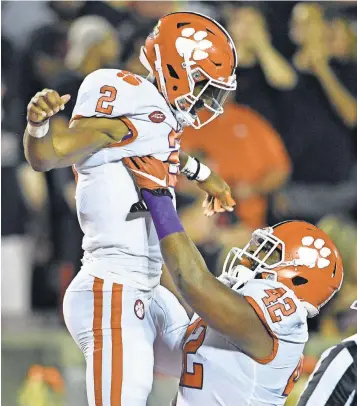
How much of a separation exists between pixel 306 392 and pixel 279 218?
2.07 m

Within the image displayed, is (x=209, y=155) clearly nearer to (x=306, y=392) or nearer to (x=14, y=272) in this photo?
(x=14, y=272)

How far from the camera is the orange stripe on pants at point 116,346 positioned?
2133mm

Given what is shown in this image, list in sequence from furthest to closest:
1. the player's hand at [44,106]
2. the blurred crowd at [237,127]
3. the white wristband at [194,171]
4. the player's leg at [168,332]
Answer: the blurred crowd at [237,127] → the white wristband at [194,171] → the player's leg at [168,332] → the player's hand at [44,106]

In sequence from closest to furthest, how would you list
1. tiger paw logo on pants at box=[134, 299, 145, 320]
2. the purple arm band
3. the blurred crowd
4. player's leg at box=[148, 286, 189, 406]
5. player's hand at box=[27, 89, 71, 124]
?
player's hand at box=[27, 89, 71, 124]
the purple arm band
tiger paw logo on pants at box=[134, 299, 145, 320]
player's leg at box=[148, 286, 189, 406]
the blurred crowd

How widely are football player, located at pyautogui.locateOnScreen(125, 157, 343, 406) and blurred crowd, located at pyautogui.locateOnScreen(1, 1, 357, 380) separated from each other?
1.86m

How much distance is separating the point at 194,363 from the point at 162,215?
0.39 meters

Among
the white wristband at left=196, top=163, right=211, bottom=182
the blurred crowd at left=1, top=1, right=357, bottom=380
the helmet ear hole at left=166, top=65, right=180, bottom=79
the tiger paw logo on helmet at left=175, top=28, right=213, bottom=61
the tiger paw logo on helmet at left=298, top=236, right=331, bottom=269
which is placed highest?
the tiger paw logo on helmet at left=175, top=28, right=213, bottom=61

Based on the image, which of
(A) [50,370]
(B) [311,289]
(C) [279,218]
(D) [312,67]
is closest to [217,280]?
(B) [311,289]

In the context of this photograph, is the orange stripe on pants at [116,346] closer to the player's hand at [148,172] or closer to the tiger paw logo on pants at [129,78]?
the player's hand at [148,172]

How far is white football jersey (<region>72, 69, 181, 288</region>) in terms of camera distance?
2156 millimetres

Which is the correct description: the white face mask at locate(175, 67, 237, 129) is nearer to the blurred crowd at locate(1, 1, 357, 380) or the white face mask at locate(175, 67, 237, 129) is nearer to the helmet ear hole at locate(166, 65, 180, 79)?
the helmet ear hole at locate(166, 65, 180, 79)

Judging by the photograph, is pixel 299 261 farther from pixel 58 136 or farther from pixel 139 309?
pixel 58 136

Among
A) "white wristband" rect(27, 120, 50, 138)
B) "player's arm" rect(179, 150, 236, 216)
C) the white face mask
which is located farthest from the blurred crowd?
"white wristband" rect(27, 120, 50, 138)

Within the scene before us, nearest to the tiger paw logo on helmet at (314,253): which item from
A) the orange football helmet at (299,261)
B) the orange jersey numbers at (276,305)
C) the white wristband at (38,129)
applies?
the orange football helmet at (299,261)
